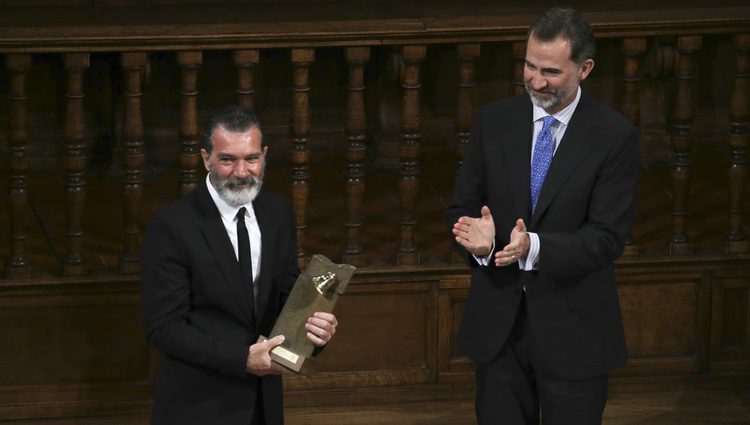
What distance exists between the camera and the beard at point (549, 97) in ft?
13.4

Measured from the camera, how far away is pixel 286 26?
5.39 meters

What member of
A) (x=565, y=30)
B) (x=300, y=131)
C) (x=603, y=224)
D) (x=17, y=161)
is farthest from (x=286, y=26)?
(x=603, y=224)

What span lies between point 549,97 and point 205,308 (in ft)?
3.40

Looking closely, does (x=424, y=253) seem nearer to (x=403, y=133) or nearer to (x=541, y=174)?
(x=403, y=133)

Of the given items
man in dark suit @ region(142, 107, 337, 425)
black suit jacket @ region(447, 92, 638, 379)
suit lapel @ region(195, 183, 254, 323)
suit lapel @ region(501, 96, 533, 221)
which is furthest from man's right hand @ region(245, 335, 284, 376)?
suit lapel @ region(501, 96, 533, 221)

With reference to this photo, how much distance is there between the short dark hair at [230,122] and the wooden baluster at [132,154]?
4.58 feet

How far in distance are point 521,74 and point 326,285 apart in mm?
1851

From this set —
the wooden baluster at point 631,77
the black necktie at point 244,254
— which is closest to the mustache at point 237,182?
the black necktie at point 244,254

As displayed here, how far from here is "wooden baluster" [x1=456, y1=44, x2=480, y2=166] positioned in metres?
5.49

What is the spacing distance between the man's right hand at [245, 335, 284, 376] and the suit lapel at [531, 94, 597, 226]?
80 centimetres

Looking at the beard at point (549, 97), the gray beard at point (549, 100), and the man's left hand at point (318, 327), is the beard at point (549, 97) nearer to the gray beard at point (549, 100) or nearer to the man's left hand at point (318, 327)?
the gray beard at point (549, 100)

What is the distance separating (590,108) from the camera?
13.8ft

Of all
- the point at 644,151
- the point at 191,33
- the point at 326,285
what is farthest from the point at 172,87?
the point at 326,285

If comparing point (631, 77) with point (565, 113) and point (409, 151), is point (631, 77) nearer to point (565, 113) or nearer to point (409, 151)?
point (409, 151)
